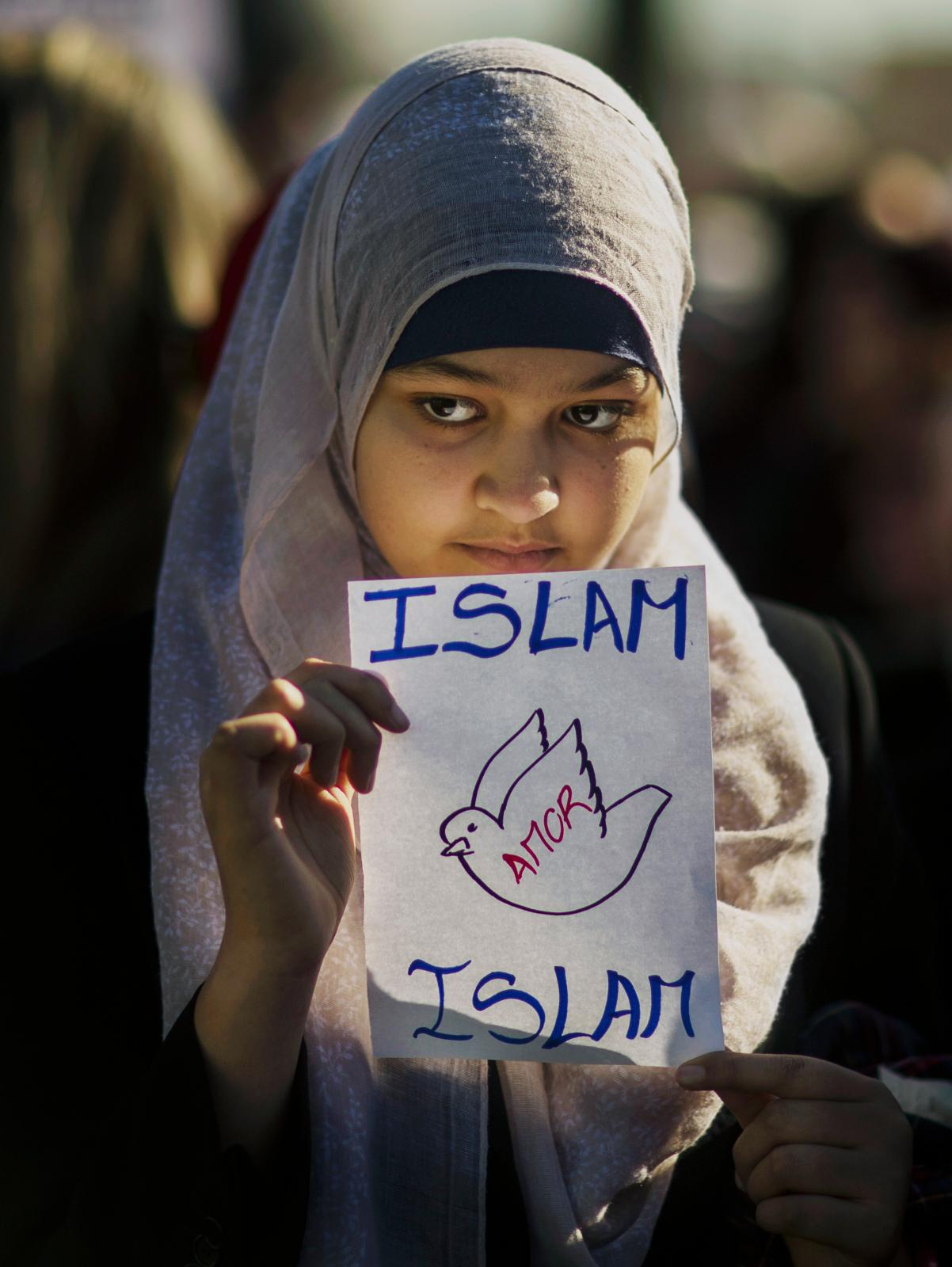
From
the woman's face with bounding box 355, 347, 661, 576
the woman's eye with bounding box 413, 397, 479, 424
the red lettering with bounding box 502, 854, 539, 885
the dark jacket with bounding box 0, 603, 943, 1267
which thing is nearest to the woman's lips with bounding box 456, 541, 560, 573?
the woman's face with bounding box 355, 347, 661, 576

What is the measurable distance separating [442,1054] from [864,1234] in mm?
470

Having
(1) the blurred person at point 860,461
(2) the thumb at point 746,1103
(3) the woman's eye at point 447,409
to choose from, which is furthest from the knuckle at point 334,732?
(1) the blurred person at point 860,461

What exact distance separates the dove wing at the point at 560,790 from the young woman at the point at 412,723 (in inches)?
5.8

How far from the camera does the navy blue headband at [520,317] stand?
1565mm

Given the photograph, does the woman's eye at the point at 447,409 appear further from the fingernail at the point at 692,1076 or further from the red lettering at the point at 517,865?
the fingernail at the point at 692,1076

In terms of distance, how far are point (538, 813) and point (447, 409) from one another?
51cm

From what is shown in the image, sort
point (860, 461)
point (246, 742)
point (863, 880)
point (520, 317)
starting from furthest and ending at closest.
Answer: point (860, 461)
point (863, 880)
point (520, 317)
point (246, 742)

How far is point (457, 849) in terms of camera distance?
1466 mm

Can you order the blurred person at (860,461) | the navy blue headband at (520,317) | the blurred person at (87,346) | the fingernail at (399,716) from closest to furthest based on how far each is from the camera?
the fingernail at (399,716), the navy blue headband at (520,317), the blurred person at (87,346), the blurred person at (860,461)

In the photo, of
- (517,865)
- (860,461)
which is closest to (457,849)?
(517,865)

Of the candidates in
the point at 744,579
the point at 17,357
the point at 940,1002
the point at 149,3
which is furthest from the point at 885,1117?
the point at 149,3

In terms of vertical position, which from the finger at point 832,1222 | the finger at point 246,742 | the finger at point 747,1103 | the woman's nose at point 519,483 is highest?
the woman's nose at point 519,483

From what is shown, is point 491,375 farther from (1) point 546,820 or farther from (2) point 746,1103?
(2) point 746,1103

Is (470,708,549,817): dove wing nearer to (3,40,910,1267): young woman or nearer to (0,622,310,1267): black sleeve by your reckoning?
(3,40,910,1267): young woman
